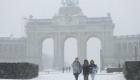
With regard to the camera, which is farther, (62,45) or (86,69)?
(62,45)

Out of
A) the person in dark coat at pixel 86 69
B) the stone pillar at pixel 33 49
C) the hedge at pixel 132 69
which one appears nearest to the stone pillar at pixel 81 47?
the stone pillar at pixel 33 49

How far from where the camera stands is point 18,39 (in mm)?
104000

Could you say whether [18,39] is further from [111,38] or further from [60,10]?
[111,38]

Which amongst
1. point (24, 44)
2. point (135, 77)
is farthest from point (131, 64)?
point (24, 44)

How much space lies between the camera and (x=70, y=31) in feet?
317

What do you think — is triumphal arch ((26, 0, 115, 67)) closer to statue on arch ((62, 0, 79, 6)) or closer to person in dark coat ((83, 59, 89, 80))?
statue on arch ((62, 0, 79, 6))

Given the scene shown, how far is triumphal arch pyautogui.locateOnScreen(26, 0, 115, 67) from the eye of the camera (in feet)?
318

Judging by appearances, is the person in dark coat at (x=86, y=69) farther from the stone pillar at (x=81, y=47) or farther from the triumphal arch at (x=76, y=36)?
the stone pillar at (x=81, y=47)

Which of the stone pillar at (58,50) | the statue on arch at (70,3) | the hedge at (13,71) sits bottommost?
the hedge at (13,71)

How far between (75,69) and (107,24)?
225ft

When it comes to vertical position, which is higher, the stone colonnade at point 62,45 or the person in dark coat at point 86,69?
the stone colonnade at point 62,45

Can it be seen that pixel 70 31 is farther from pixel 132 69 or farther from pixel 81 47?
pixel 132 69

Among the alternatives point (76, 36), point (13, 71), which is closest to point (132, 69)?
point (13, 71)

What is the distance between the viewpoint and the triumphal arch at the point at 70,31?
97.0 metres
